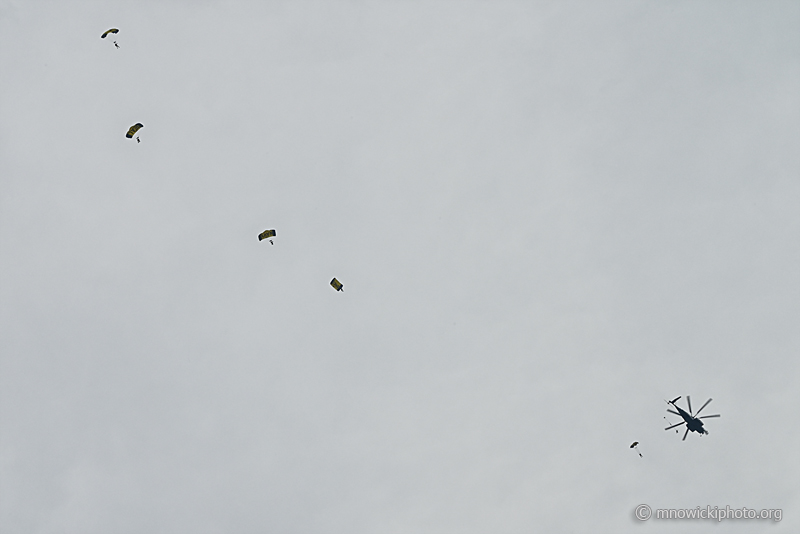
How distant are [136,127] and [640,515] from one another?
12450 centimetres

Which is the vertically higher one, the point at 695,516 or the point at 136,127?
the point at 136,127

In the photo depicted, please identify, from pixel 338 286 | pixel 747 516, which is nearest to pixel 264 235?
pixel 338 286

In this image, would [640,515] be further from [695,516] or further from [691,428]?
[691,428]

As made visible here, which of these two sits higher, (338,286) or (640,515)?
(338,286)

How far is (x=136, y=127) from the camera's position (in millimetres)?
114562

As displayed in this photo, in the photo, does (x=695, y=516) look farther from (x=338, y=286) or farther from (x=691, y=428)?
(x=338, y=286)

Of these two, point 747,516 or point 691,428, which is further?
point 747,516

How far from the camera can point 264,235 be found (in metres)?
108

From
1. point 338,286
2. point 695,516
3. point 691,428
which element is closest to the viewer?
point 338,286

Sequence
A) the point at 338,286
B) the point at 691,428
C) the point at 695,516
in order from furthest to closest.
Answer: the point at 695,516, the point at 691,428, the point at 338,286

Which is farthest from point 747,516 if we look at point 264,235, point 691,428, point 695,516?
point 264,235

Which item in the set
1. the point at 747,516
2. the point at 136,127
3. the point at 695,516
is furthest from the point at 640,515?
the point at 136,127

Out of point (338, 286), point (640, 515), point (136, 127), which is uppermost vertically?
point (136, 127)

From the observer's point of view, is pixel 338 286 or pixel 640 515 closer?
pixel 338 286
